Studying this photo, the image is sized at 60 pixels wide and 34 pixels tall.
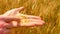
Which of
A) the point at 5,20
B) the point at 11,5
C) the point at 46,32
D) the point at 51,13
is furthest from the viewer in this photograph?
the point at 11,5

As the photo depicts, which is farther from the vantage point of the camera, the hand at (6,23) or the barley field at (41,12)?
the barley field at (41,12)

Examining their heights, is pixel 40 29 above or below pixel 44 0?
below

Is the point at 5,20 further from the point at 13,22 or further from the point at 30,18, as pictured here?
the point at 30,18

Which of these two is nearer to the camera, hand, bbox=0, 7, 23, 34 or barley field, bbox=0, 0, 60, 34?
hand, bbox=0, 7, 23, 34

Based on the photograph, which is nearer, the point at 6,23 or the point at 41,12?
the point at 6,23

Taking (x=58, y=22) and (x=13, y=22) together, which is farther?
(x=58, y=22)

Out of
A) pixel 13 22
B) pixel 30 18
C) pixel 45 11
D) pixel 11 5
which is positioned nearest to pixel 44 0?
pixel 45 11

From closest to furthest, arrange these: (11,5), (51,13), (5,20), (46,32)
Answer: (5,20) < (46,32) < (51,13) < (11,5)
